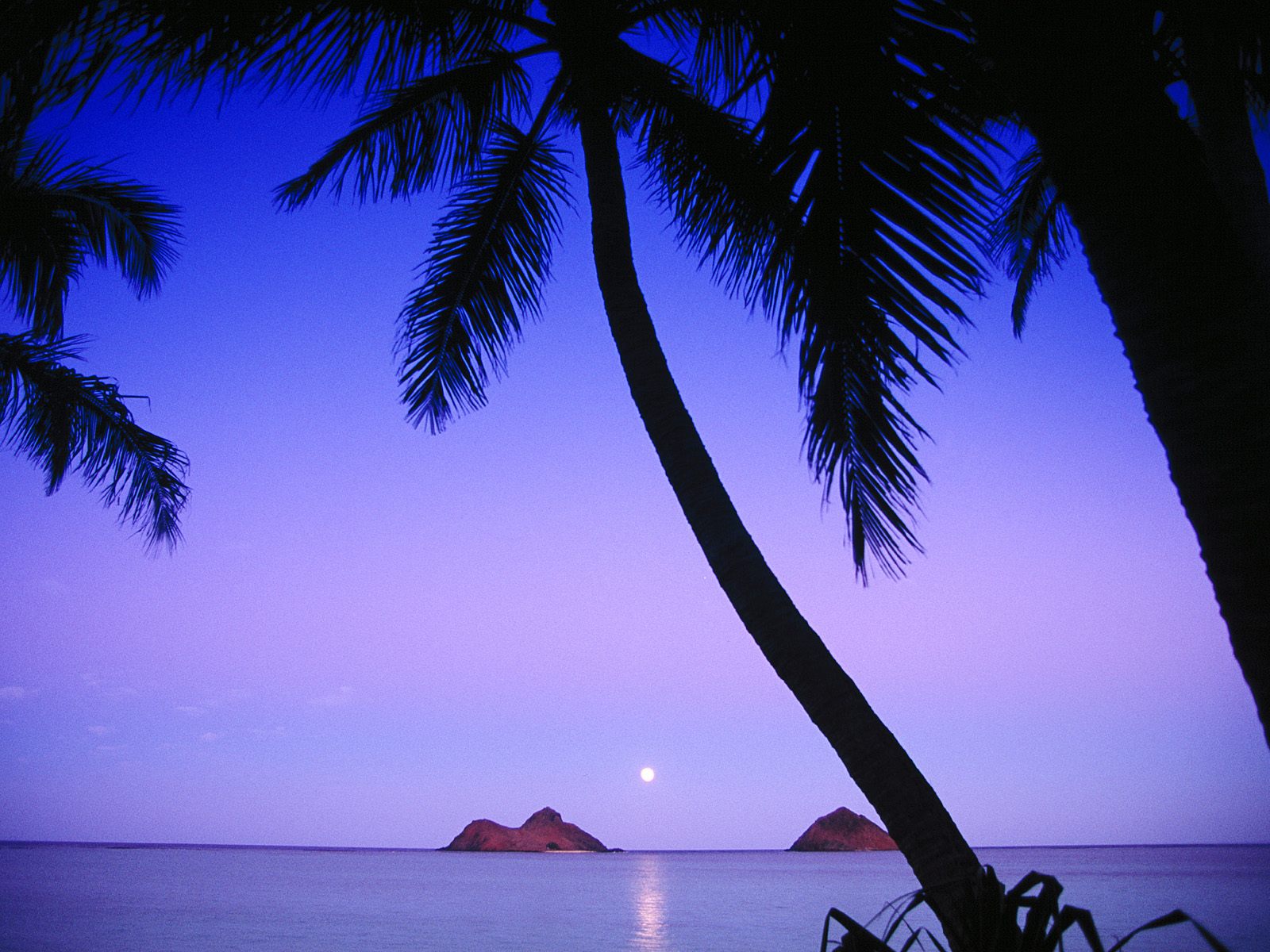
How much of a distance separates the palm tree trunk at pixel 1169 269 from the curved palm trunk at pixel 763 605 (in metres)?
1.15

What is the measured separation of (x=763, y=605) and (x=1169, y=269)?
1.57 metres

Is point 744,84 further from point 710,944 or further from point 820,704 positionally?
point 710,944

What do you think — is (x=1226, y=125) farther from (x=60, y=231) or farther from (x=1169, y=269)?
(x=60, y=231)

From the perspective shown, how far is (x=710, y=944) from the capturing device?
13.3 m

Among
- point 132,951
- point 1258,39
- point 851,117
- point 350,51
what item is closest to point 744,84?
point 851,117

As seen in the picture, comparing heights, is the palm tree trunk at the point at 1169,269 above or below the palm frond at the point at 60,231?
below

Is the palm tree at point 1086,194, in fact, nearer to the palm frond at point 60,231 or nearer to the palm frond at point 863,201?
the palm frond at point 863,201

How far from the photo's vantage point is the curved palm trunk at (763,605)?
2277mm

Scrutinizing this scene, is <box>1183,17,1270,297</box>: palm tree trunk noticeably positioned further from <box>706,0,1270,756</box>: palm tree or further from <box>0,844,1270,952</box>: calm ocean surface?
<box>0,844,1270,952</box>: calm ocean surface

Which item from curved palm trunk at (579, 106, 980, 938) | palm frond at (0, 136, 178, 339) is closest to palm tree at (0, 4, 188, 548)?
palm frond at (0, 136, 178, 339)

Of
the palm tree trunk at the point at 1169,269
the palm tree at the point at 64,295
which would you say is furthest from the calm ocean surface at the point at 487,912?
the palm tree trunk at the point at 1169,269

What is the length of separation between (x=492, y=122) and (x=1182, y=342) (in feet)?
14.3

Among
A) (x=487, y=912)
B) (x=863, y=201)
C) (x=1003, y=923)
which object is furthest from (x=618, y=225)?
(x=487, y=912)

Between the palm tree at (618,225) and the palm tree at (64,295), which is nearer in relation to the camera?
the palm tree at (618,225)
